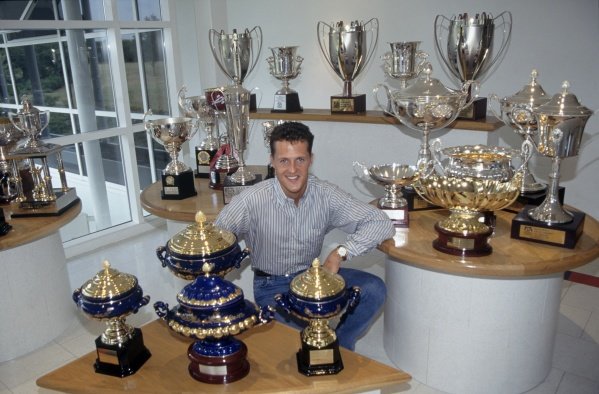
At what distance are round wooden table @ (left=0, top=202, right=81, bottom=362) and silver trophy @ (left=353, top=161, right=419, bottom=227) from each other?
1458mm

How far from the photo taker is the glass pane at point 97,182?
403cm

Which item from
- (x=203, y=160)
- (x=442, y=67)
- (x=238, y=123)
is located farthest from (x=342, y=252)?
(x=442, y=67)

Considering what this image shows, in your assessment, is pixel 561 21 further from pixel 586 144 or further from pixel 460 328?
pixel 460 328

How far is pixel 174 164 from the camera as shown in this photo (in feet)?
8.41

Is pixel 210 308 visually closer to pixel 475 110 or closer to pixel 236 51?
pixel 475 110

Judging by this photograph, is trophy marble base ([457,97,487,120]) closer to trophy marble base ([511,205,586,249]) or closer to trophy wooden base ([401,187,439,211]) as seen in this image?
trophy wooden base ([401,187,439,211])

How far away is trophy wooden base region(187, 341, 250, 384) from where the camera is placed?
133 centimetres

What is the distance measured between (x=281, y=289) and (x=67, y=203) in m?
1.24

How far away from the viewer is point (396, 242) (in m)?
1.94

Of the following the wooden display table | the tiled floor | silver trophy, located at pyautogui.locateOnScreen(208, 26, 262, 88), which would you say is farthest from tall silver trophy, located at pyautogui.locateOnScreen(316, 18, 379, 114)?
the wooden display table

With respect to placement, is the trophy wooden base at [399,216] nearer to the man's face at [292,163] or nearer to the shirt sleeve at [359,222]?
the shirt sleeve at [359,222]

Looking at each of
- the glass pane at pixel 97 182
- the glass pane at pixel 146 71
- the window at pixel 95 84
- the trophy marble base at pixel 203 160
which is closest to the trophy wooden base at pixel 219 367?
the trophy marble base at pixel 203 160

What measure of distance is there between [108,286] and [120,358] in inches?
7.9

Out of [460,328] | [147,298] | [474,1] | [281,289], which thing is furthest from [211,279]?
[474,1]
